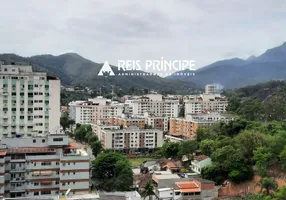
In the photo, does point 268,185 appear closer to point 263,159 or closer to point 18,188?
point 263,159

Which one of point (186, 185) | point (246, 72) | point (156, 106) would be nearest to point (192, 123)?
point (156, 106)

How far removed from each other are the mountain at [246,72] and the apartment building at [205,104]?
76.9 meters

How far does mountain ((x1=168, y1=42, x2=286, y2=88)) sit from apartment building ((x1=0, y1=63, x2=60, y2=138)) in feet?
327

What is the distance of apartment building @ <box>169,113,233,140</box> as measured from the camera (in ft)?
84.8

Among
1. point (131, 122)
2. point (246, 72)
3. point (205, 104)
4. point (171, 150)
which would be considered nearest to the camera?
point (171, 150)

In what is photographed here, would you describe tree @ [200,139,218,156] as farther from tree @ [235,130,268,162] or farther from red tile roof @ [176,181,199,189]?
red tile roof @ [176,181,199,189]

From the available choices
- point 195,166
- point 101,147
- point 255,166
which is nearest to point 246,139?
point 255,166

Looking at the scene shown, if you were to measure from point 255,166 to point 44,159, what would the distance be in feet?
28.4

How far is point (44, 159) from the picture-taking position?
11.7m

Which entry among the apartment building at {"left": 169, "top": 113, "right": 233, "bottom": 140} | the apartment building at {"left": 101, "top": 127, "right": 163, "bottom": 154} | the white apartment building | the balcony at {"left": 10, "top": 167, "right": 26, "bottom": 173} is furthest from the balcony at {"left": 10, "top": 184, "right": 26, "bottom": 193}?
the white apartment building

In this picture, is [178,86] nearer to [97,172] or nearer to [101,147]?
[101,147]

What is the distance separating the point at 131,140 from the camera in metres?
24.6

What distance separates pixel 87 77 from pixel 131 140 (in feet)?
195

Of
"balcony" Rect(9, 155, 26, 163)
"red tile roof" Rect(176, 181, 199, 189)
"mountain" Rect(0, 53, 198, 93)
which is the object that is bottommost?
"red tile roof" Rect(176, 181, 199, 189)
